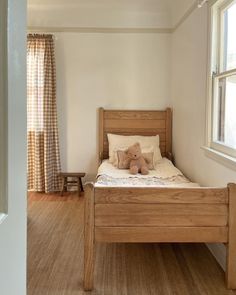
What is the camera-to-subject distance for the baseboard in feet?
8.75

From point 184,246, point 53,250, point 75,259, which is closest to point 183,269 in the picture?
point 184,246

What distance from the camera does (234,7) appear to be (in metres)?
2.76

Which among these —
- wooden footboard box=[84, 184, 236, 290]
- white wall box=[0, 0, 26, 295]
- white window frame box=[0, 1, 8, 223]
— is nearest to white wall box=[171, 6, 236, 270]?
wooden footboard box=[84, 184, 236, 290]

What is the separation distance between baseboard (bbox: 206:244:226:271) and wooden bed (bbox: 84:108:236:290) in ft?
1.19

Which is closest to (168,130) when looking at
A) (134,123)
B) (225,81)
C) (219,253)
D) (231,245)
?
(134,123)

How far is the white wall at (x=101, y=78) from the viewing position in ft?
16.0

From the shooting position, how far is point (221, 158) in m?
2.72

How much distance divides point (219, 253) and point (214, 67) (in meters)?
1.58

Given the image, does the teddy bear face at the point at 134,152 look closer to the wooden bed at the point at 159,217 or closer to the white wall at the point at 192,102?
the white wall at the point at 192,102

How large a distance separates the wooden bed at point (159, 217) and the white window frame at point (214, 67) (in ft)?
1.97

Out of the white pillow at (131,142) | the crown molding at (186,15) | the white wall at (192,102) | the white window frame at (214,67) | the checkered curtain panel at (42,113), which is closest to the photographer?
the white window frame at (214,67)

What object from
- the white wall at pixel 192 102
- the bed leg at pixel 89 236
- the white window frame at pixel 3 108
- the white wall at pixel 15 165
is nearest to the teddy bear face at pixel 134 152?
the white wall at pixel 192 102

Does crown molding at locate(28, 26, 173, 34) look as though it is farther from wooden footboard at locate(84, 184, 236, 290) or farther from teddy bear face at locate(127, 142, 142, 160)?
wooden footboard at locate(84, 184, 236, 290)

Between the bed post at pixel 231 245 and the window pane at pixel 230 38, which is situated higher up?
the window pane at pixel 230 38
